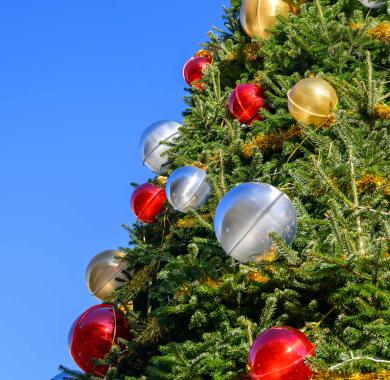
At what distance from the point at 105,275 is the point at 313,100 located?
2.03 m

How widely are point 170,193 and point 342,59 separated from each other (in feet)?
5.25

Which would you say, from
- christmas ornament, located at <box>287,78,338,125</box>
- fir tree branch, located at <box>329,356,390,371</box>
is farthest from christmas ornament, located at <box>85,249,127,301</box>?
fir tree branch, located at <box>329,356,390,371</box>

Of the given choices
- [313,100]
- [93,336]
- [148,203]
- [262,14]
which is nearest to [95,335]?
[93,336]

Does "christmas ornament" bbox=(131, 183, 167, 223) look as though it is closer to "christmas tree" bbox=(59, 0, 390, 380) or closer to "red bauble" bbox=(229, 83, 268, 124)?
"christmas tree" bbox=(59, 0, 390, 380)

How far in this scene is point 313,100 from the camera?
13.6 ft

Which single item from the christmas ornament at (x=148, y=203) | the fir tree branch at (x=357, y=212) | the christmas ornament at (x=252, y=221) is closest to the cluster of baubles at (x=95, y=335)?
the christmas ornament at (x=148, y=203)

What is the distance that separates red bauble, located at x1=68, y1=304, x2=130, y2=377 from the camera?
408 cm

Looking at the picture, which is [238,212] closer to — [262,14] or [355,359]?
[355,359]

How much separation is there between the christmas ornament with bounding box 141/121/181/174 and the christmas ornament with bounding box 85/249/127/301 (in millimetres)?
1081

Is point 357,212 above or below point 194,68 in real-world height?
below

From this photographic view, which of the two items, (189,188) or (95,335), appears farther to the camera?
(189,188)

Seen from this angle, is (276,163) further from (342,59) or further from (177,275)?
(177,275)

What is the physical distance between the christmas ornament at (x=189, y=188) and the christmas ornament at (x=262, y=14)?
1.77m

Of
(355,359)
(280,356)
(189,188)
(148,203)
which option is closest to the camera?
(355,359)
